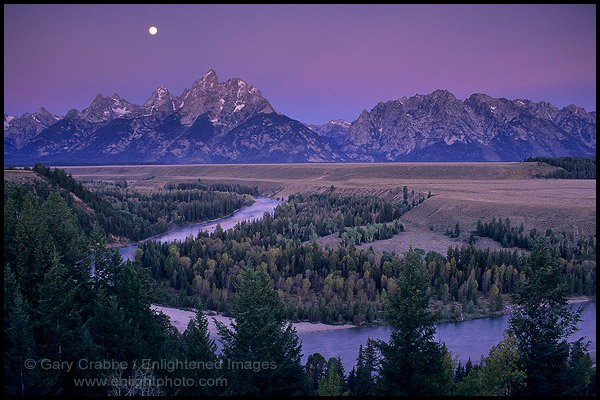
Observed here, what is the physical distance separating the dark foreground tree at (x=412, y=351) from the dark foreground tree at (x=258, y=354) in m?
4.45

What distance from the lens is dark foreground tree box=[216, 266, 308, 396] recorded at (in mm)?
17188

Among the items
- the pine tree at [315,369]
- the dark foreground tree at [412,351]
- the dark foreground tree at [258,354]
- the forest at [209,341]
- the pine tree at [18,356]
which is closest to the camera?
the pine tree at [18,356]

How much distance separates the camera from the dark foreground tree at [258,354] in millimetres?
17188

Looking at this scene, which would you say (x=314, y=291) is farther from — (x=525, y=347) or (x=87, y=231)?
(x=87, y=231)

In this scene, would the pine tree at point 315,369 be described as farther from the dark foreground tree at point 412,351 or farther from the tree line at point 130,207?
the tree line at point 130,207

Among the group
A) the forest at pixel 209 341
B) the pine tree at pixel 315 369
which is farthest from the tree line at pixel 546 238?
the pine tree at pixel 315 369

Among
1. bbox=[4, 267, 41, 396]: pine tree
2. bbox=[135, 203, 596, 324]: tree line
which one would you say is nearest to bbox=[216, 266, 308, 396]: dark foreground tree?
bbox=[4, 267, 41, 396]: pine tree

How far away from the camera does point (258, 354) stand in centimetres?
1788

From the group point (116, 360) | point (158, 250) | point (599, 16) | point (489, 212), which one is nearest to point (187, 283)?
point (158, 250)

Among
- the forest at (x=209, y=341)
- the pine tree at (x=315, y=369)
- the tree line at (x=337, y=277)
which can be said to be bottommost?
the pine tree at (x=315, y=369)

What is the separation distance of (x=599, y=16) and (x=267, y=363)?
1670 centimetres

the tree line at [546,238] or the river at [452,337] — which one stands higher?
the tree line at [546,238]

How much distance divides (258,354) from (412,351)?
6815 mm

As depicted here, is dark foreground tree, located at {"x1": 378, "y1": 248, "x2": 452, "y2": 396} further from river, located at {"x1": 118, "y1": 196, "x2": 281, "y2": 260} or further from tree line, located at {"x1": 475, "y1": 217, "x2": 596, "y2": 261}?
river, located at {"x1": 118, "y1": 196, "x2": 281, "y2": 260}
